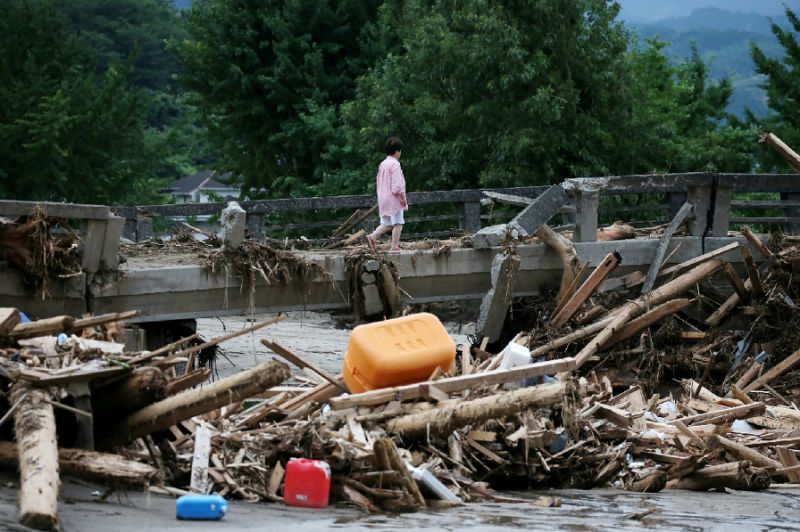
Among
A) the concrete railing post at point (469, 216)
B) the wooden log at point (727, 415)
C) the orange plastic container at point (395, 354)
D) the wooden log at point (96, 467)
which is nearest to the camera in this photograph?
the wooden log at point (96, 467)

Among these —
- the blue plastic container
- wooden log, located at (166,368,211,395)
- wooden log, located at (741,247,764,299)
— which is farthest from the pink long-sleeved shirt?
the blue plastic container

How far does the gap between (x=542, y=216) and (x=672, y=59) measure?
112ft

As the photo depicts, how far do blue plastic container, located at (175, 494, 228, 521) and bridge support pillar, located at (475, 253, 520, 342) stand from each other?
8.86 meters

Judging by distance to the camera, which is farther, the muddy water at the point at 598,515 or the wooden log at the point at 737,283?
the wooden log at the point at 737,283

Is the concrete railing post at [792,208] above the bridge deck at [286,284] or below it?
above

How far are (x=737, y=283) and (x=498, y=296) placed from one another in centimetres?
310

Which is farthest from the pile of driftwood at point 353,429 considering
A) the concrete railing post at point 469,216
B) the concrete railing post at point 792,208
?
the concrete railing post at point 469,216

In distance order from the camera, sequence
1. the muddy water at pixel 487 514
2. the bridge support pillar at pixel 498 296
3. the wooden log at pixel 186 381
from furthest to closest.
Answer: the bridge support pillar at pixel 498 296 < the wooden log at pixel 186 381 < the muddy water at pixel 487 514

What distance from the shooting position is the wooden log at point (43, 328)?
30.8 ft

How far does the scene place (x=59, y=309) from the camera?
14.7 metres

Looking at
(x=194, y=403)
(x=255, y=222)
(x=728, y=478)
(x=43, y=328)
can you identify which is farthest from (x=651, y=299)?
(x=43, y=328)

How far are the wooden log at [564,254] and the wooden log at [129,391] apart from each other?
844 cm

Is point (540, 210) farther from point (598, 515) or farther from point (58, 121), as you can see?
point (58, 121)

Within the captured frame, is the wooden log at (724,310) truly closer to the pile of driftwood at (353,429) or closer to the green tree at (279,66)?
the pile of driftwood at (353,429)
